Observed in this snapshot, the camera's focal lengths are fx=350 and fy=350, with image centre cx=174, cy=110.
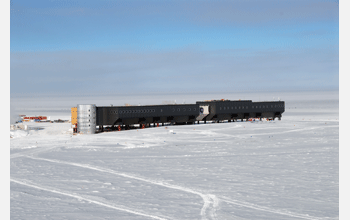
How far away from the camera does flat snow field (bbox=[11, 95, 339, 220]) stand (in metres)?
15.5

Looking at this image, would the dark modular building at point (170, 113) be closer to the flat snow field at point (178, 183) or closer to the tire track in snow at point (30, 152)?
the tire track in snow at point (30, 152)

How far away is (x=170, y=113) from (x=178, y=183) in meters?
49.6

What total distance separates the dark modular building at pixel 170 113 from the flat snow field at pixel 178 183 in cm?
2031

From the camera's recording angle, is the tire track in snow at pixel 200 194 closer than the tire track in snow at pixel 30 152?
Yes

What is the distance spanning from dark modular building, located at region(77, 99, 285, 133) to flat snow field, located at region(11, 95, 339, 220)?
2031 centimetres

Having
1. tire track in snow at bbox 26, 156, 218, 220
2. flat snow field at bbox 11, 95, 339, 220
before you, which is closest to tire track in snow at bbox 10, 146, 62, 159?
flat snow field at bbox 11, 95, 339, 220

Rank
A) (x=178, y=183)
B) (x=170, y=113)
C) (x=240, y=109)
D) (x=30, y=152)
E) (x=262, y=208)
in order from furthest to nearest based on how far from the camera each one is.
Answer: (x=240, y=109)
(x=170, y=113)
(x=30, y=152)
(x=178, y=183)
(x=262, y=208)

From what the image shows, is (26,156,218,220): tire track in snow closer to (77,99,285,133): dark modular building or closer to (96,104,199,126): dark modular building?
(77,99,285,133): dark modular building

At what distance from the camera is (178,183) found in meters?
20.7

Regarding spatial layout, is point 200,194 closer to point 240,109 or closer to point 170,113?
point 170,113

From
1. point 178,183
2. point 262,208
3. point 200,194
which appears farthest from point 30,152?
point 262,208

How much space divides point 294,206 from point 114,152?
850 inches

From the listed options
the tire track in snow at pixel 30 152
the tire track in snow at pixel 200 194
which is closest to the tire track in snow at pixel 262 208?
the tire track in snow at pixel 200 194

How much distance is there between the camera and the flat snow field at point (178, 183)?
15.5 m
